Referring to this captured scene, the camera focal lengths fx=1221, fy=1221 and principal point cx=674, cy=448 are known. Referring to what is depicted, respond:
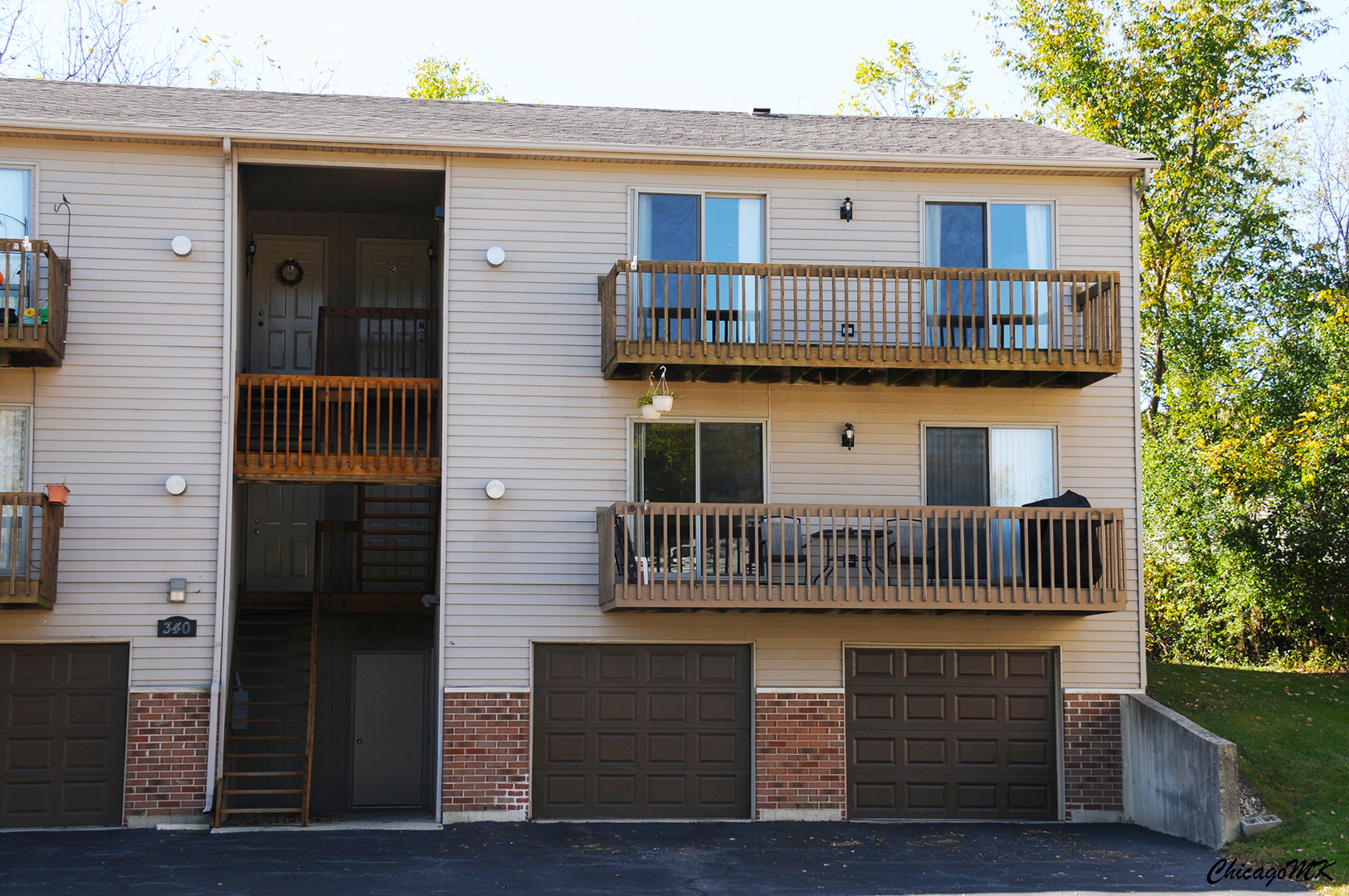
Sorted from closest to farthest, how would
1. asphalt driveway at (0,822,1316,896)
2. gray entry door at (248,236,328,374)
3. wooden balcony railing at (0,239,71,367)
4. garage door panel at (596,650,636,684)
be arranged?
asphalt driveway at (0,822,1316,896), wooden balcony railing at (0,239,71,367), garage door panel at (596,650,636,684), gray entry door at (248,236,328,374)

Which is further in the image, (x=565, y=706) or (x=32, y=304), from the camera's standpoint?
(x=565, y=706)

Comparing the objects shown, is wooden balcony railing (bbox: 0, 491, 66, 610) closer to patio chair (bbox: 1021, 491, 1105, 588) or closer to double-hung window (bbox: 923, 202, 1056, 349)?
double-hung window (bbox: 923, 202, 1056, 349)

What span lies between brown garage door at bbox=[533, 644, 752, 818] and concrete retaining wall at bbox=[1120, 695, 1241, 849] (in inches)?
174

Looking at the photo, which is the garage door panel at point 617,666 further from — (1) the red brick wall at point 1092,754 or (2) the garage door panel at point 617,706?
(1) the red brick wall at point 1092,754

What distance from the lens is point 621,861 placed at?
11.5m

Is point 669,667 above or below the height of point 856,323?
below

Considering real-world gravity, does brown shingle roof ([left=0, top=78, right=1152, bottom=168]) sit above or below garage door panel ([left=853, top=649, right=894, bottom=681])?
above

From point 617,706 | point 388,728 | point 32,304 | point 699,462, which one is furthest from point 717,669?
point 32,304

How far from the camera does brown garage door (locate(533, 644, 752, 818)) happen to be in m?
13.8

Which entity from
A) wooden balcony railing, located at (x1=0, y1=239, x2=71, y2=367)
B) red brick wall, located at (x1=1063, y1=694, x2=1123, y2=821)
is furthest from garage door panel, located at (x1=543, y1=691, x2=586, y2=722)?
wooden balcony railing, located at (x1=0, y1=239, x2=71, y2=367)

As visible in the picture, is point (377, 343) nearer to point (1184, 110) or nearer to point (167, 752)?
point (167, 752)

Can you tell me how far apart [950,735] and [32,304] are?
11.1 metres

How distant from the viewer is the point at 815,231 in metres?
14.6

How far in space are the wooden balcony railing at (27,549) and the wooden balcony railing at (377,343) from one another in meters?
4.01
